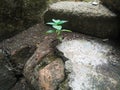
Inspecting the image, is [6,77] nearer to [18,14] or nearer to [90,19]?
[18,14]

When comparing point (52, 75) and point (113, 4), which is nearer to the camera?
point (52, 75)

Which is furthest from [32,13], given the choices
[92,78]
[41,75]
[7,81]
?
[92,78]

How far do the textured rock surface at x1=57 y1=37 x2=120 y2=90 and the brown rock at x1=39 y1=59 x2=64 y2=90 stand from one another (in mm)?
75

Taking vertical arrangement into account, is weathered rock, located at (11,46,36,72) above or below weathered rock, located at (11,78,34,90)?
above

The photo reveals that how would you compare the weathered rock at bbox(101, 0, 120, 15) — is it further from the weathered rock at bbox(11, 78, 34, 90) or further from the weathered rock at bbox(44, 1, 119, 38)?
the weathered rock at bbox(11, 78, 34, 90)

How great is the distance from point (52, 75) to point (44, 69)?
138 millimetres

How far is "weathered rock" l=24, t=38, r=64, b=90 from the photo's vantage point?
6.64 ft

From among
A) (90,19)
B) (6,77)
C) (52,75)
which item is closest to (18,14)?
(6,77)

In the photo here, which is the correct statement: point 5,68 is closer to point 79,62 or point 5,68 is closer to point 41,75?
point 41,75

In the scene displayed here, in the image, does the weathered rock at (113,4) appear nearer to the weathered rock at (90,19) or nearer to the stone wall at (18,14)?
the weathered rock at (90,19)

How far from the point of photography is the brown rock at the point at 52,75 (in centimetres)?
199

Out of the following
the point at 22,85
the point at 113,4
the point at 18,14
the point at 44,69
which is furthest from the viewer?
the point at 18,14

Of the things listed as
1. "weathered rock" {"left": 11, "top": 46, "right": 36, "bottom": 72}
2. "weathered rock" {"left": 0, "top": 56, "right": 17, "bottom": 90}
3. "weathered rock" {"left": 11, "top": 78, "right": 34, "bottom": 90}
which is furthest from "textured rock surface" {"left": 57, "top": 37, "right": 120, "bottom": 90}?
"weathered rock" {"left": 0, "top": 56, "right": 17, "bottom": 90}

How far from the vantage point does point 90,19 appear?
2449 millimetres
